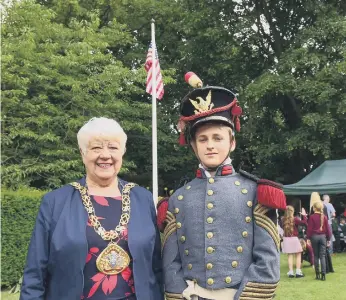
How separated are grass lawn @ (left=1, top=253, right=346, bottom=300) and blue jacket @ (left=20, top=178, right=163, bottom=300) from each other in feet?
19.4

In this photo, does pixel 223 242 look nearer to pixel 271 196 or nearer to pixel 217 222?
pixel 217 222

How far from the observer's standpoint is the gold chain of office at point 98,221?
3.00 m

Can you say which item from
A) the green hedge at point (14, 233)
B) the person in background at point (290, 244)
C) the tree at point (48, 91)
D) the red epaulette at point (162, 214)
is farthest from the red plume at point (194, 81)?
the tree at point (48, 91)

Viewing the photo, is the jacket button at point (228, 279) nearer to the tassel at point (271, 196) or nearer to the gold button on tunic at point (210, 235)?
the gold button on tunic at point (210, 235)

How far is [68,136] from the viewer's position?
15.4 meters

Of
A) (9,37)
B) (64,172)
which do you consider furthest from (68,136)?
(9,37)

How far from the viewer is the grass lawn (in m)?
8.68

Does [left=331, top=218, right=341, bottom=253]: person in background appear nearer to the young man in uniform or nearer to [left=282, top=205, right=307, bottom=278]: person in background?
[left=282, top=205, right=307, bottom=278]: person in background

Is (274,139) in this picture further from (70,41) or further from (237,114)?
(237,114)

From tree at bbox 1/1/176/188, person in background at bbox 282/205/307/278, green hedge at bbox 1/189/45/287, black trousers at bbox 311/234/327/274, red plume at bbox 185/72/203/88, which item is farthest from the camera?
tree at bbox 1/1/176/188

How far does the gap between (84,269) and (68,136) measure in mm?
12729

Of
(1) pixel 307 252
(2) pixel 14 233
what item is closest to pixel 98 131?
(2) pixel 14 233

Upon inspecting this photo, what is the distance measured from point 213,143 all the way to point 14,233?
777 cm

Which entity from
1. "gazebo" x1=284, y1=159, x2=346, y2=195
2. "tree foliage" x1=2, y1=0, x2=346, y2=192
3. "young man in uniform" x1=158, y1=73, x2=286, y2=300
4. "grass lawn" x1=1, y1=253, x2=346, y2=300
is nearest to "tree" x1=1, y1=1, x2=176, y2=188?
"tree foliage" x1=2, y1=0, x2=346, y2=192
